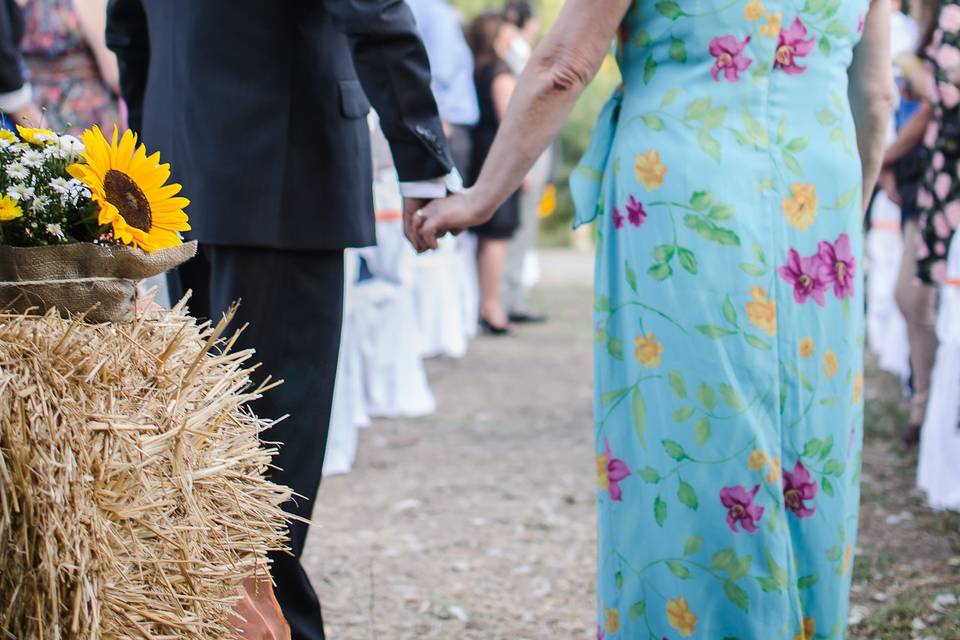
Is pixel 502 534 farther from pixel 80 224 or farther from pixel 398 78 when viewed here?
pixel 80 224

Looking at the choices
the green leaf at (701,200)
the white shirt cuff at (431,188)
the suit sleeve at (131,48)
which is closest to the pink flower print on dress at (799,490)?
the green leaf at (701,200)

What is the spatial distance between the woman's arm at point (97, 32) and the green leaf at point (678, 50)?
2.72m

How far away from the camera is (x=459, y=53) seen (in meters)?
6.87

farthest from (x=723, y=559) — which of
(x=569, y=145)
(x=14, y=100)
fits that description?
(x=569, y=145)

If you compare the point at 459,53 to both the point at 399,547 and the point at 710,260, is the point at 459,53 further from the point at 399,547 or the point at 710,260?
the point at 710,260

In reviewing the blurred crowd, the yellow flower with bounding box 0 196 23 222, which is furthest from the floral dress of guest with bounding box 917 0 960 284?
the yellow flower with bounding box 0 196 23 222

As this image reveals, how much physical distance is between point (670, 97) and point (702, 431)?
2.12ft

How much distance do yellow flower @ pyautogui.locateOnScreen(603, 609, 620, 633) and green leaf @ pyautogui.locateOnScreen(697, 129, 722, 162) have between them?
0.94 m

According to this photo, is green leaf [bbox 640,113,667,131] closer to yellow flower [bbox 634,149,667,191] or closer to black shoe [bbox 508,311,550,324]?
yellow flower [bbox 634,149,667,191]

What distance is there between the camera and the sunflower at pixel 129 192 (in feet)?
5.30

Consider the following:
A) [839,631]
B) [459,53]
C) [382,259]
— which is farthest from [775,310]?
[459,53]

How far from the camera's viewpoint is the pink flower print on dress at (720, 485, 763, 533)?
2133 mm

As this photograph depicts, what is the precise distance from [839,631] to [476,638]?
1.09 m

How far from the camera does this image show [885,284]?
737cm
